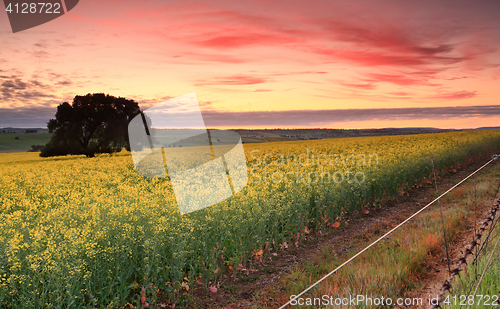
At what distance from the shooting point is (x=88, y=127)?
139 feet

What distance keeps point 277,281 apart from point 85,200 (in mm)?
5048

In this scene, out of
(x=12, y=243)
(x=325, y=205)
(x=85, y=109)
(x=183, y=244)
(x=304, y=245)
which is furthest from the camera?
(x=85, y=109)

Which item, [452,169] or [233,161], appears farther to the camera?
[452,169]

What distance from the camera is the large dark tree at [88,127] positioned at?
40219 mm

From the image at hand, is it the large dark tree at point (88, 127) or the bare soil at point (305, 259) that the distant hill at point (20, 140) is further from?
the bare soil at point (305, 259)

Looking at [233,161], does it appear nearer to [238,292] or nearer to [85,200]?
[85,200]

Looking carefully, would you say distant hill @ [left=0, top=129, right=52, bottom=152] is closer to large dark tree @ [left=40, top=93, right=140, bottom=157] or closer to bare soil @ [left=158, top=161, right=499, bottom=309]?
large dark tree @ [left=40, top=93, right=140, bottom=157]

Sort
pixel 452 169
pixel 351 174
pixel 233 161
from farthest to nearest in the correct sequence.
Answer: pixel 452 169, pixel 233 161, pixel 351 174

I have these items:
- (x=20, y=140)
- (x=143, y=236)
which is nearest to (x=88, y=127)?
(x=143, y=236)

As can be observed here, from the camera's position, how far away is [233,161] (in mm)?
17797

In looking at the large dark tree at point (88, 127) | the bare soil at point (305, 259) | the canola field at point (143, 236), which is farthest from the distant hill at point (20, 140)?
the bare soil at point (305, 259)

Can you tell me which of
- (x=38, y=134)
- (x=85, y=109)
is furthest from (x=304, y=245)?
(x=38, y=134)

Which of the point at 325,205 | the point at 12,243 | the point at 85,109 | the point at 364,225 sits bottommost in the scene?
the point at 364,225

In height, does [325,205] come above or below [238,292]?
above
